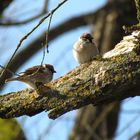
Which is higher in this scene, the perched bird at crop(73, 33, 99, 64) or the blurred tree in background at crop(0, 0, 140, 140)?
the blurred tree in background at crop(0, 0, 140, 140)

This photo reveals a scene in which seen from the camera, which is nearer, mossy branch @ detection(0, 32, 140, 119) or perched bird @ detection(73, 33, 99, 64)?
mossy branch @ detection(0, 32, 140, 119)

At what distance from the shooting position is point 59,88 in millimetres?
4250

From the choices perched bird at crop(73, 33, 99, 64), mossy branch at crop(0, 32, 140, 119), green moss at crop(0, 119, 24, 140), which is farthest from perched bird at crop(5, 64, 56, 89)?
green moss at crop(0, 119, 24, 140)

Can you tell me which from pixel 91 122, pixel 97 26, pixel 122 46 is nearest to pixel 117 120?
pixel 91 122

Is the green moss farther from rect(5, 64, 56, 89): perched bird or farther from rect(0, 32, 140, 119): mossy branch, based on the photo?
rect(0, 32, 140, 119): mossy branch

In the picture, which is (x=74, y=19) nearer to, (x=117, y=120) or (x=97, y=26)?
(x=97, y=26)

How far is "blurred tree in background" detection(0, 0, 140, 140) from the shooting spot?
30.9ft

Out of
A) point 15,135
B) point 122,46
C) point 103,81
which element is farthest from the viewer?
point 15,135

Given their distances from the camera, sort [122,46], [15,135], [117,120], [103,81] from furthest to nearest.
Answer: [117,120] → [15,135] → [122,46] → [103,81]

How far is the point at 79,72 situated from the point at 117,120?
575 centimetres

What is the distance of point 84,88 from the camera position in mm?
4148

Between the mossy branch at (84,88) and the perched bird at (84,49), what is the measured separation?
5.26 feet

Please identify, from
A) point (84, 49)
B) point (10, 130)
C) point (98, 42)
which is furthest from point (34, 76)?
point (98, 42)

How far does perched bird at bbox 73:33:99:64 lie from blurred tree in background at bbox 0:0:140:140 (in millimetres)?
2600
